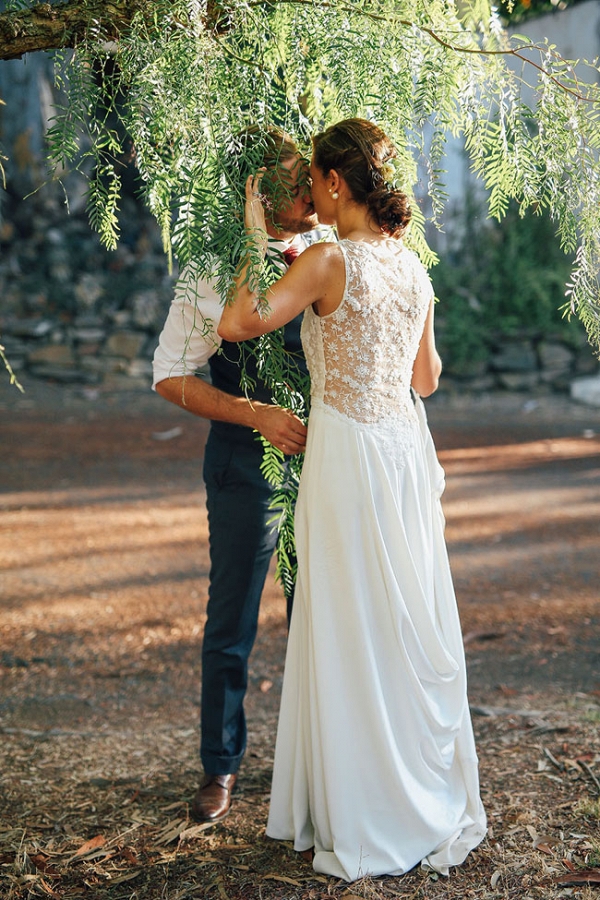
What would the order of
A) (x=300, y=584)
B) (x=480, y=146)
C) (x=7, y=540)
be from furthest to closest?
(x=7, y=540) < (x=300, y=584) < (x=480, y=146)

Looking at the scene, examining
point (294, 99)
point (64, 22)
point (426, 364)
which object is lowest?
point (426, 364)

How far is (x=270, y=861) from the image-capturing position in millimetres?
2879

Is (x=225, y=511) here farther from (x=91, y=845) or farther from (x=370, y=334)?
(x=91, y=845)

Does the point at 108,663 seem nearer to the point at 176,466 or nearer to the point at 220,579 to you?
the point at 220,579

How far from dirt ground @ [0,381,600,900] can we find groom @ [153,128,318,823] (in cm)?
23

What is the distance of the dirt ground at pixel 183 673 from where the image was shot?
2.87 meters

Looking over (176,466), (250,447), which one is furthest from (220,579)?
(176,466)

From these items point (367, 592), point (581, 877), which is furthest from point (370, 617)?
point (581, 877)

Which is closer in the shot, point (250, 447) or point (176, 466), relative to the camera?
point (250, 447)

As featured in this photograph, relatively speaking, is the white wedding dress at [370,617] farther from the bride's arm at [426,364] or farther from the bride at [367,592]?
the bride's arm at [426,364]

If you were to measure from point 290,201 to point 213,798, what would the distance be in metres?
2.02

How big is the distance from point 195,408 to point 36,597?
3170 mm

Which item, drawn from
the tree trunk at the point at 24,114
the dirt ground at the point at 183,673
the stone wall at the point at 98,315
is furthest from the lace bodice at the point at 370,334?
the tree trunk at the point at 24,114

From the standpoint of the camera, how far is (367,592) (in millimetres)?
2725
